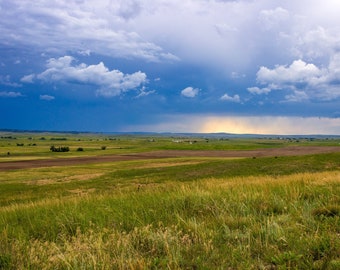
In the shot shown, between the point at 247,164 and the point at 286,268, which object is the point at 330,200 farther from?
the point at 247,164

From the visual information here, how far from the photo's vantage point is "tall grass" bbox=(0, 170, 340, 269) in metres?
5.09

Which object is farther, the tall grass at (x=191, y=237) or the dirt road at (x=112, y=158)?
the dirt road at (x=112, y=158)

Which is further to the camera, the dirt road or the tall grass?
the dirt road

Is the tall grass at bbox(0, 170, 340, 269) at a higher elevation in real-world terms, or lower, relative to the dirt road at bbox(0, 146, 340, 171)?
higher

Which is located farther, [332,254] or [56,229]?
[56,229]

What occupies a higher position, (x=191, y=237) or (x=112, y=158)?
(x=191, y=237)

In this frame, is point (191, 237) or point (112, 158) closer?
point (191, 237)

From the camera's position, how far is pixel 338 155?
50719mm

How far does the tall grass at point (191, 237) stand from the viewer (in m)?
5.09

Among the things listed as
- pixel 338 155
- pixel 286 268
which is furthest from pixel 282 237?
pixel 338 155

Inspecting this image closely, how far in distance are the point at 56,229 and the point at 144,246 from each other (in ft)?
10.0

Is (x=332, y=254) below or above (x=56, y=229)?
above

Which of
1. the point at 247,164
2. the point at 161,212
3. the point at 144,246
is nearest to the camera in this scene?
the point at 144,246

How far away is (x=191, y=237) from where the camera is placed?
20.9 ft
